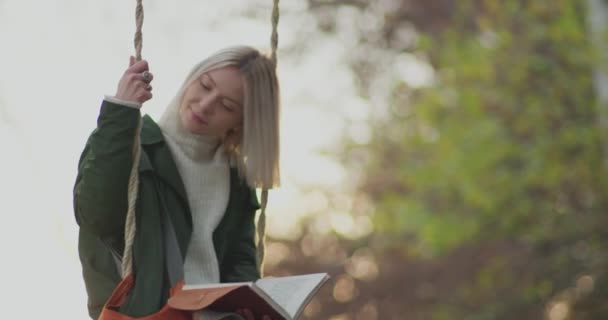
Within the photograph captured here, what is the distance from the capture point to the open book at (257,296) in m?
1.94

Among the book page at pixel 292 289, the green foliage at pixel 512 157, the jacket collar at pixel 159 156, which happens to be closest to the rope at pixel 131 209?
the jacket collar at pixel 159 156

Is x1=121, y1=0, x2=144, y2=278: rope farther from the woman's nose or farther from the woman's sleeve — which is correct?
the woman's nose

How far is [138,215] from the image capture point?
2080 millimetres

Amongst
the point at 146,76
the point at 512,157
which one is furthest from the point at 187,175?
the point at 512,157

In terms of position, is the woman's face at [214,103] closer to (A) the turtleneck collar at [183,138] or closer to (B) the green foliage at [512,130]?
(A) the turtleneck collar at [183,138]

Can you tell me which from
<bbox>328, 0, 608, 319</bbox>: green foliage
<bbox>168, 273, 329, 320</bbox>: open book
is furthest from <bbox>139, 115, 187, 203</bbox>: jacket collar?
<bbox>328, 0, 608, 319</bbox>: green foliage

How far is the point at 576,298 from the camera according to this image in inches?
289

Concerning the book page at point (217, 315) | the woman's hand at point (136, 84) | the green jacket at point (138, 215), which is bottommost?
the book page at point (217, 315)

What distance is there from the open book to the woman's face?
1.13 feet

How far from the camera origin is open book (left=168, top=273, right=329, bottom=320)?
1.94 meters

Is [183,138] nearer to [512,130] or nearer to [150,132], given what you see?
[150,132]

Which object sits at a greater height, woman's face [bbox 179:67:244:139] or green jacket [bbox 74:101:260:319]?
woman's face [bbox 179:67:244:139]

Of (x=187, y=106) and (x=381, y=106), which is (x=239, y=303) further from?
(x=381, y=106)

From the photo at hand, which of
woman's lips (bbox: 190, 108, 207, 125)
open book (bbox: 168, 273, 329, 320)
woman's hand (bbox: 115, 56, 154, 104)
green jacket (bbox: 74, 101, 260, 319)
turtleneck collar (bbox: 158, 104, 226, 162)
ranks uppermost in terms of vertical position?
woman's hand (bbox: 115, 56, 154, 104)
